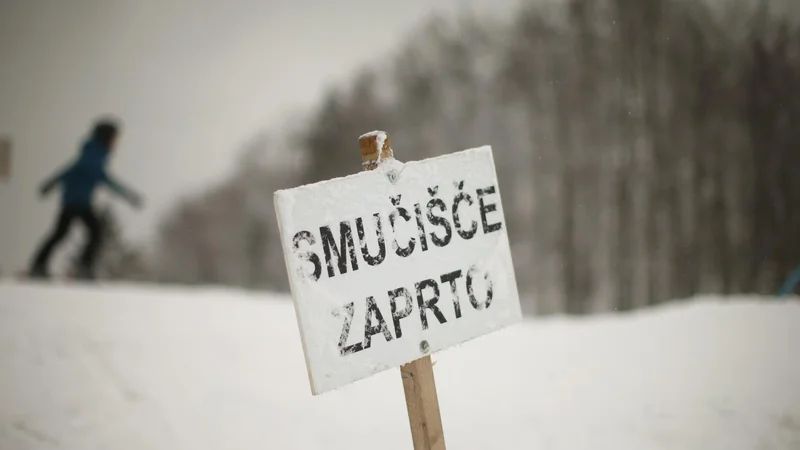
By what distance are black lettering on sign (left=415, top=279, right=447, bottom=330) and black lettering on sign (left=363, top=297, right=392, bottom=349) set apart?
7 centimetres

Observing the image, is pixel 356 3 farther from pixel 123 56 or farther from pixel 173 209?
pixel 173 209

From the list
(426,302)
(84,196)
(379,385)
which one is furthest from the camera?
(84,196)

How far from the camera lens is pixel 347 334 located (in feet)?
2.80

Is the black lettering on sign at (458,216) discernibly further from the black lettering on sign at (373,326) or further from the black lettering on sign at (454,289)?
the black lettering on sign at (373,326)

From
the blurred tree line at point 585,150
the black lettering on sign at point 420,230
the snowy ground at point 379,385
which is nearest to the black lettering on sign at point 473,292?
the black lettering on sign at point 420,230

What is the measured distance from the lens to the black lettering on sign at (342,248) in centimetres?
85

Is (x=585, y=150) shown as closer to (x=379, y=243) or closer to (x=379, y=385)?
(x=379, y=385)

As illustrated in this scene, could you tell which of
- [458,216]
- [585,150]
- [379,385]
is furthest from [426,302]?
[585,150]

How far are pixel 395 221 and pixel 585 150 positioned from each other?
15.5 feet

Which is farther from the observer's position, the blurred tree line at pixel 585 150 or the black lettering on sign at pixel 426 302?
the blurred tree line at pixel 585 150

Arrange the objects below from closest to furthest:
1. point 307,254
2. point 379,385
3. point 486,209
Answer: point 307,254, point 486,209, point 379,385

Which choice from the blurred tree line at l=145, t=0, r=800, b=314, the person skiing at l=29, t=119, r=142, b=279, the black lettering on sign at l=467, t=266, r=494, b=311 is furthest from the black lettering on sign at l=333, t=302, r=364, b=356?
the blurred tree line at l=145, t=0, r=800, b=314

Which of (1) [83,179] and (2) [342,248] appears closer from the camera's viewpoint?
(2) [342,248]

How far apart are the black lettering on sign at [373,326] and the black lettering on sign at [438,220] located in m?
0.16
